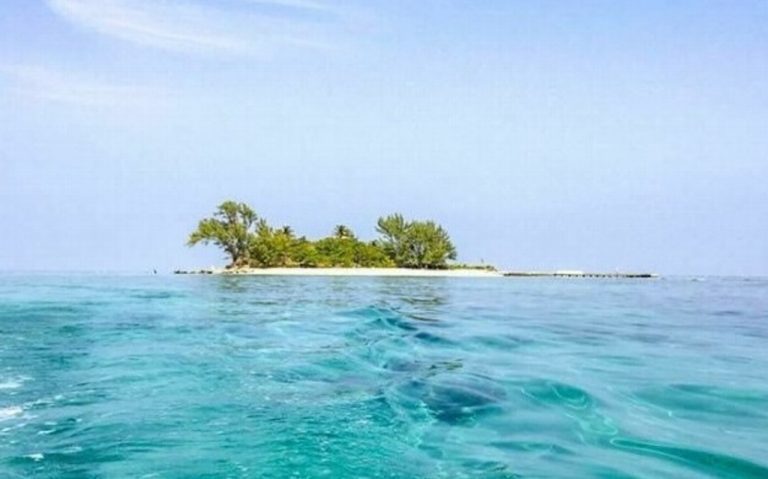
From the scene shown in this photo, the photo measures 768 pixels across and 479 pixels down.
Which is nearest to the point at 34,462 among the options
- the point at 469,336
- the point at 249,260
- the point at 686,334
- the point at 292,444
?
the point at 292,444

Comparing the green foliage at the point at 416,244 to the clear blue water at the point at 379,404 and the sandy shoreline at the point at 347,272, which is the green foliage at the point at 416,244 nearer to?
the sandy shoreline at the point at 347,272

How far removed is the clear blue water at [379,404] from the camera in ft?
18.9

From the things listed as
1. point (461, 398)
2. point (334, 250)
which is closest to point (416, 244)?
point (334, 250)

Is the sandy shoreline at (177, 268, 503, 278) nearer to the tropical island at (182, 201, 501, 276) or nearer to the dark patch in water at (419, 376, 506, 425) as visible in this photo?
the tropical island at (182, 201, 501, 276)

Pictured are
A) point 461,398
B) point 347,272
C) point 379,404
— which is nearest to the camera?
point 379,404

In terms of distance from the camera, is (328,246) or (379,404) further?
(328,246)

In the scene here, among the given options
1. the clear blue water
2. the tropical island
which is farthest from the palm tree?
the clear blue water

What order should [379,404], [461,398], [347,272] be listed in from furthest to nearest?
[347,272] < [461,398] < [379,404]

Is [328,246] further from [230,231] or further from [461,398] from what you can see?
[461,398]

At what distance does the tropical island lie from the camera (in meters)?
101

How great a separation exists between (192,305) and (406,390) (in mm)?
19711

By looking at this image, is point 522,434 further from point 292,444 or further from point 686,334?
point 686,334

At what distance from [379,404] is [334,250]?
A: 101 meters

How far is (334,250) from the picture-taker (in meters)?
109
